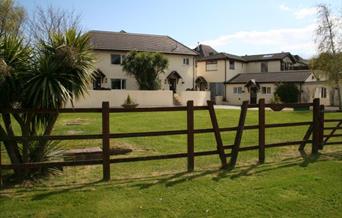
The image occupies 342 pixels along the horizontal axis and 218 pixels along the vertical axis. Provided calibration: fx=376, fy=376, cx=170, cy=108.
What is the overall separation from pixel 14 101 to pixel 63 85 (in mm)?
985

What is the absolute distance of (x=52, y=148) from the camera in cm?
817

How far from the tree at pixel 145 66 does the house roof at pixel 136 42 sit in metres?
3.20

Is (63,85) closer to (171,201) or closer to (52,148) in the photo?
(52,148)

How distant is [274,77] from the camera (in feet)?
149

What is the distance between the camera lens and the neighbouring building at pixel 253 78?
140ft

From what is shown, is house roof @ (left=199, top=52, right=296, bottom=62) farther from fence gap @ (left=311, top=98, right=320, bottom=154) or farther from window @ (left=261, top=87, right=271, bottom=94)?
fence gap @ (left=311, top=98, right=320, bottom=154)

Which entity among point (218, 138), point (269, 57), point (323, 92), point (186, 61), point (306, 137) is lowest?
point (306, 137)

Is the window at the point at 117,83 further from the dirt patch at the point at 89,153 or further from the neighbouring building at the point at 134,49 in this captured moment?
the dirt patch at the point at 89,153

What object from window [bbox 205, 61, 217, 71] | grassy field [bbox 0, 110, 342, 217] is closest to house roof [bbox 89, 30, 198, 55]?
window [bbox 205, 61, 217, 71]

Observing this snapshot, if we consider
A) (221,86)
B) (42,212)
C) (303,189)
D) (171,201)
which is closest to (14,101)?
(42,212)

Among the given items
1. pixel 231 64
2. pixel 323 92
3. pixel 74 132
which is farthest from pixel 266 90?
pixel 74 132

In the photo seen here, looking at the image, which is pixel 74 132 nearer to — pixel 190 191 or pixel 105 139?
pixel 105 139

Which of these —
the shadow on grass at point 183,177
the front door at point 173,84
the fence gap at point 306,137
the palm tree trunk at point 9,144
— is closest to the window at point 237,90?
the front door at point 173,84

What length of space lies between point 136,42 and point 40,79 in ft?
121
